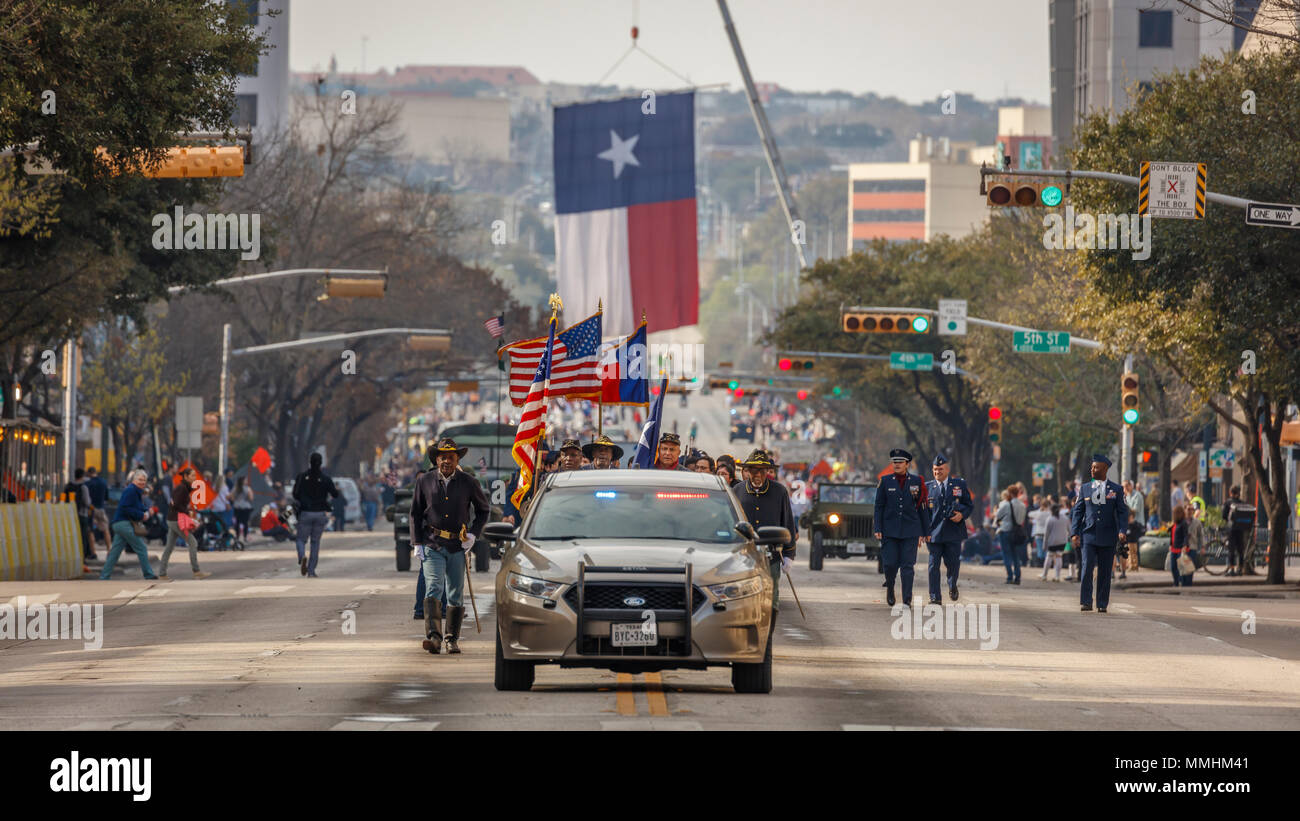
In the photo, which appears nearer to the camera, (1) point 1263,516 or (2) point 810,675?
(2) point 810,675

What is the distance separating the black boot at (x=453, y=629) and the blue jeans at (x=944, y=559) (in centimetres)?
965

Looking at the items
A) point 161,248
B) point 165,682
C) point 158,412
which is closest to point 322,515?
point 161,248

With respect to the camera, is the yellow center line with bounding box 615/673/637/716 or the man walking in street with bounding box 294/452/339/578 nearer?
the yellow center line with bounding box 615/673/637/716

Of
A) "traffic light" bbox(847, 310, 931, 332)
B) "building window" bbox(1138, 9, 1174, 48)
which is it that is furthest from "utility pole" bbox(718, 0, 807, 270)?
"traffic light" bbox(847, 310, 931, 332)

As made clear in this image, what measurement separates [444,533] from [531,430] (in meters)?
4.22

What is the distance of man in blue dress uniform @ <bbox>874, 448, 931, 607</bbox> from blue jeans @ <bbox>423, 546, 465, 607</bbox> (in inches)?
297

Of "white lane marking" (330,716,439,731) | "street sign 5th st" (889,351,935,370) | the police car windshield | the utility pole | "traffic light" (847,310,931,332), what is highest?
the utility pole

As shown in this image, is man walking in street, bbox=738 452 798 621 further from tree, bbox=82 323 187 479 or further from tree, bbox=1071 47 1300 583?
tree, bbox=82 323 187 479

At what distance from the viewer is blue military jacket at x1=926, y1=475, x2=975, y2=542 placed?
27.5 meters

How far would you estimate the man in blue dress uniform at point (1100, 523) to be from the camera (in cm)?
2636

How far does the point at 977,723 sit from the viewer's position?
13555 millimetres

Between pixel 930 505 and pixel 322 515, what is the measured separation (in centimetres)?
1040

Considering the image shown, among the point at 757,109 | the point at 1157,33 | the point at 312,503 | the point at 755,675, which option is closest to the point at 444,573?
the point at 755,675
